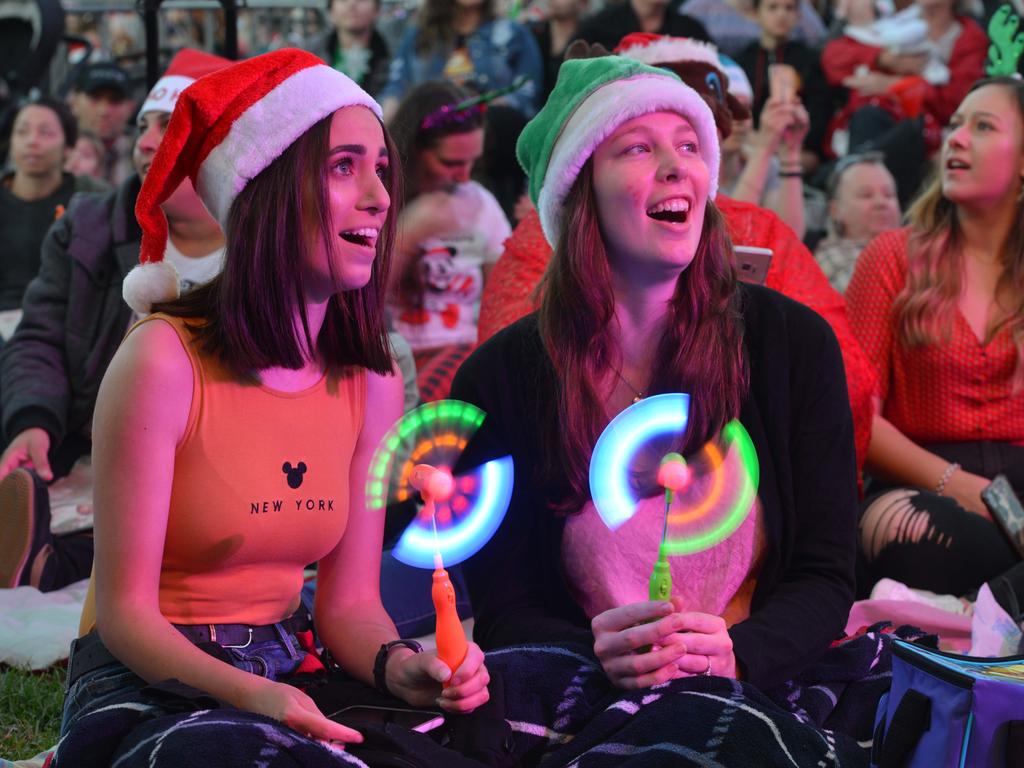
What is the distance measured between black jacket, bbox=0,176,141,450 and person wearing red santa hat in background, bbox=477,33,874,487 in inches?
47.4

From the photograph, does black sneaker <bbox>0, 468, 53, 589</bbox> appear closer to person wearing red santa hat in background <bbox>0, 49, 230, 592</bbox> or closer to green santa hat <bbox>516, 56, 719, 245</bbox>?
person wearing red santa hat in background <bbox>0, 49, 230, 592</bbox>

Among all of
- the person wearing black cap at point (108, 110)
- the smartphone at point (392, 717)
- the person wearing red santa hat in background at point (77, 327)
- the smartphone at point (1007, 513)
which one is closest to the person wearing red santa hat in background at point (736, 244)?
the smartphone at point (1007, 513)

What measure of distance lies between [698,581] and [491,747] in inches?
21.9

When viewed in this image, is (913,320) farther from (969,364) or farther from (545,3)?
(545,3)

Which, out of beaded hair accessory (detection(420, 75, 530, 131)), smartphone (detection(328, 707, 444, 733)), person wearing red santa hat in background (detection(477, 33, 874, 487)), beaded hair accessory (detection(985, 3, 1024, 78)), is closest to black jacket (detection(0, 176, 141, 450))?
person wearing red santa hat in background (detection(477, 33, 874, 487))

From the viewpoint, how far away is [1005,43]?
4590 mm

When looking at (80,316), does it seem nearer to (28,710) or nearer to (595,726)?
(28,710)

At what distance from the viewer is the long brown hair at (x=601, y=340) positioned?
2.50m

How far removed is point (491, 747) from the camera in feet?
7.06

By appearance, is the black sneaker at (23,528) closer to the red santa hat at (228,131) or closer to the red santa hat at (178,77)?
the red santa hat at (178,77)

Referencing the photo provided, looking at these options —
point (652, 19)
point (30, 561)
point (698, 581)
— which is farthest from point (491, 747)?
point (652, 19)

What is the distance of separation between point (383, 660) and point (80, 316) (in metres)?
2.41

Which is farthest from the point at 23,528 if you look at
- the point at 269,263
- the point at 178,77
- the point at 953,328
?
the point at 953,328

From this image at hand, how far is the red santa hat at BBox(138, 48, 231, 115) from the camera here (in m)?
4.23
